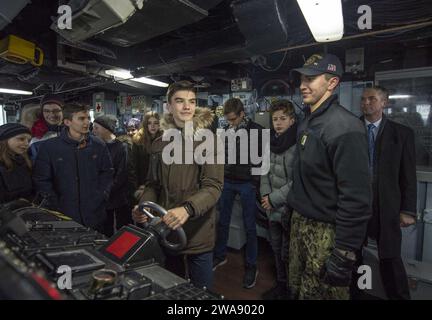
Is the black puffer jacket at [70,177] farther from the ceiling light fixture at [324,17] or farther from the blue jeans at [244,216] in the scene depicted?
the ceiling light fixture at [324,17]

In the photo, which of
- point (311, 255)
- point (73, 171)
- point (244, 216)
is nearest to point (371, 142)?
point (311, 255)

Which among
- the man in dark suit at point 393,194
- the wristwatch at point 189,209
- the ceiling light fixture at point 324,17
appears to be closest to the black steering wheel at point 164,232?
the wristwatch at point 189,209

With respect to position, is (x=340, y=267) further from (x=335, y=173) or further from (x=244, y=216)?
(x=244, y=216)

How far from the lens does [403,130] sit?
96.5 inches

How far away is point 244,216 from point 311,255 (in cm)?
155

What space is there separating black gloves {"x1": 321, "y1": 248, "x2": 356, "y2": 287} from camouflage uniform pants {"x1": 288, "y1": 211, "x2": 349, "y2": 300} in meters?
0.09

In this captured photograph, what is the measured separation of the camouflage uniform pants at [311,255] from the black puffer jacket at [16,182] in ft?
7.63

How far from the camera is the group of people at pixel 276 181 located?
1.64 metres

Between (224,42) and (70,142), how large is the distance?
7.79 ft

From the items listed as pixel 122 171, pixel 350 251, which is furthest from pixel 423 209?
pixel 122 171

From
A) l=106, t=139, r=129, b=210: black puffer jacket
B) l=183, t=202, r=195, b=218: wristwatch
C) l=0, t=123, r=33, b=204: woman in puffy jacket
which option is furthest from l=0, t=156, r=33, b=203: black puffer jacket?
Result: l=183, t=202, r=195, b=218: wristwatch

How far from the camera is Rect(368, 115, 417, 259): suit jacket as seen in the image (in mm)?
2377

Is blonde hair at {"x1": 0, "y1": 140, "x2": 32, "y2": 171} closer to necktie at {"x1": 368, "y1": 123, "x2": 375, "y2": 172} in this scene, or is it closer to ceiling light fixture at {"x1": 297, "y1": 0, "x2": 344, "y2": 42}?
ceiling light fixture at {"x1": 297, "y1": 0, "x2": 344, "y2": 42}

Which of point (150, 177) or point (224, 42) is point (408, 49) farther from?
point (150, 177)
